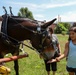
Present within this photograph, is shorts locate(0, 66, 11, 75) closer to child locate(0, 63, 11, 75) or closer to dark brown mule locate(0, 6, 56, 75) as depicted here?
child locate(0, 63, 11, 75)

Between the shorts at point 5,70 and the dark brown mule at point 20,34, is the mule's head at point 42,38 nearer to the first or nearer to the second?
the dark brown mule at point 20,34

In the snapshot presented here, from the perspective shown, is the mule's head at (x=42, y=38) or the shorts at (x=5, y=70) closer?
the shorts at (x=5, y=70)

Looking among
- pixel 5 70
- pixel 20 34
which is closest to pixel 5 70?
pixel 5 70

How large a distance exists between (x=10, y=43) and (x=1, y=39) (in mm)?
211

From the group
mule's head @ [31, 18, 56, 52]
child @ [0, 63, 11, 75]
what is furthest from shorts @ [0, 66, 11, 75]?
mule's head @ [31, 18, 56, 52]

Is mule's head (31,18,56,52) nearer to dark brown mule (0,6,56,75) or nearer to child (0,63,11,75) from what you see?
dark brown mule (0,6,56,75)

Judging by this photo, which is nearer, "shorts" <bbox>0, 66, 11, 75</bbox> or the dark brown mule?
"shorts" <bbox>0, 66, 11, 75</bbox>

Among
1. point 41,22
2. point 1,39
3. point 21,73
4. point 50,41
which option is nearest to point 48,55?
point 50,41

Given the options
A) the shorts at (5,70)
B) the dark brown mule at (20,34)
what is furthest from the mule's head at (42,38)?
the shorts at (5,70)

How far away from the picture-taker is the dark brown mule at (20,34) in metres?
5.16

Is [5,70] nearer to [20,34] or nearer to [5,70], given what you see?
[5,70]

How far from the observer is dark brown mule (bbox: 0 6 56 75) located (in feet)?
16.9

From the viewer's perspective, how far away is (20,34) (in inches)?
216

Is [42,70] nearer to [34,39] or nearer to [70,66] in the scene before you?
[34,39]
